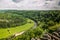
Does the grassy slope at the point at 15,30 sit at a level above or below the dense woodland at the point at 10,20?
below

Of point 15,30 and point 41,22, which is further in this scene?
point 41,22

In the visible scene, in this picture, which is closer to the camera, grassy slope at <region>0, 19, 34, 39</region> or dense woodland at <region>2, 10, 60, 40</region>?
grassy slope at <region>0, 19, 34, 39</region>

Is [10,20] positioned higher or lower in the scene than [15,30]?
higher

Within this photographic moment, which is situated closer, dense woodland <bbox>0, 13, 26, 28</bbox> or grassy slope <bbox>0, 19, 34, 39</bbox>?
grassy slope <bbox>0, 19, 34, 39</bbox>

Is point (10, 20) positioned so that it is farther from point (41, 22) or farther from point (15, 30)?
point (41, 22)

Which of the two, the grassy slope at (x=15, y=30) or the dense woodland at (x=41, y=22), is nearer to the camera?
the grassy slope at (x=15, y=30)

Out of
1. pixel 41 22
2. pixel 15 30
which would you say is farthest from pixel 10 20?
pixel 41 22

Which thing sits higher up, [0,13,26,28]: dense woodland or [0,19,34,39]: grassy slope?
[0,13,26,28]: dense woodland

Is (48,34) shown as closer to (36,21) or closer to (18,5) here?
(36,21)

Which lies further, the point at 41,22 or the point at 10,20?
the point at 41,22

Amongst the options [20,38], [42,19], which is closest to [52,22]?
[42,19]
